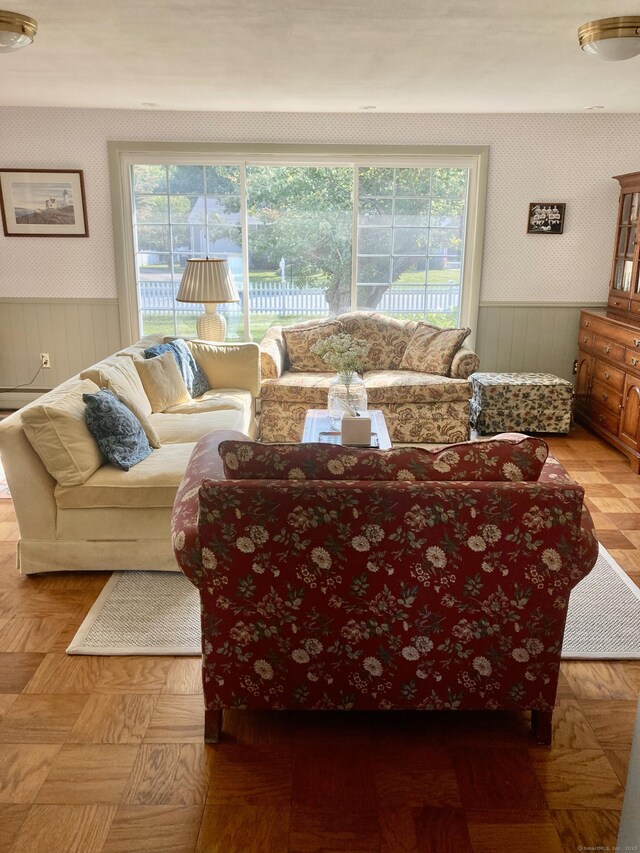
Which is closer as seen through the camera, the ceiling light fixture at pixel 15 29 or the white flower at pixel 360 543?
the white flower at pixel 360 543

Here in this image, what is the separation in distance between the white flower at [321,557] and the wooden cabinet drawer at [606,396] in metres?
3.57

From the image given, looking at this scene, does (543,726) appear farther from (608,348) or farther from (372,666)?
(608,348)

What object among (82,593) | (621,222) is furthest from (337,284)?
(82,593)

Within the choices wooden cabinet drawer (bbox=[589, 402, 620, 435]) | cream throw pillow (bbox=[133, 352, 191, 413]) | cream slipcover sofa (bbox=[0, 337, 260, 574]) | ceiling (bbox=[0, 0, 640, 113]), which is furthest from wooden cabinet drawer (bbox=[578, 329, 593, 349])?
cream slipcover sofa (bbox=[0, 337, 260, 574])

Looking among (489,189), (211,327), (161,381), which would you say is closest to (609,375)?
(489,189)

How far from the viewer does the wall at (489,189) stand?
5.40 metres

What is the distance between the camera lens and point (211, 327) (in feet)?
16.8

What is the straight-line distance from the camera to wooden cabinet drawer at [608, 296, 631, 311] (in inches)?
206

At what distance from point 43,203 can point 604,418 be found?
15.2 feet

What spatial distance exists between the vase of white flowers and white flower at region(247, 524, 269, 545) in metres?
2.08

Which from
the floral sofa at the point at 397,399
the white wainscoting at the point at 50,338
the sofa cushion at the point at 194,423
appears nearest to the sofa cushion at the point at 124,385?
the sofa cushion at the point at 194,423

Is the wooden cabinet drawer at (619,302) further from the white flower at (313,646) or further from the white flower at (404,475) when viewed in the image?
the white flower at (313,646)

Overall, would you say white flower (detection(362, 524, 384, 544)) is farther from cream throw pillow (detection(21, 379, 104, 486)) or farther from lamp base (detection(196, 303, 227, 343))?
lamp base (detection(196, 303, 227, 343))

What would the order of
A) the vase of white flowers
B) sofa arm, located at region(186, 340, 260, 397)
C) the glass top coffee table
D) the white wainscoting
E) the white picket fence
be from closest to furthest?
the glass top coffee table → the vase of white flowers → sofa arm, located at region(186, 340, 260, 397) → the white wainscoting → the white picket fence
